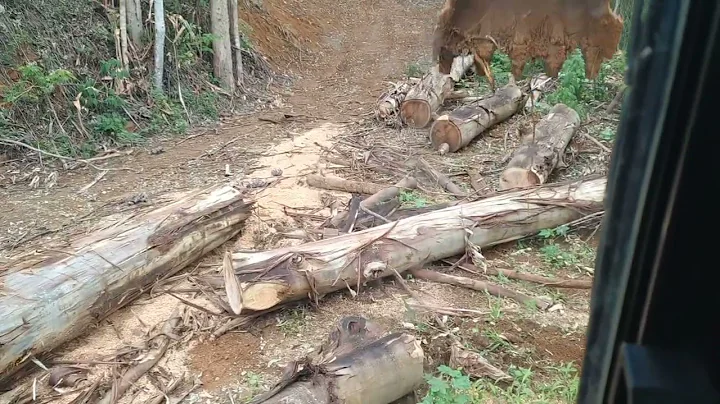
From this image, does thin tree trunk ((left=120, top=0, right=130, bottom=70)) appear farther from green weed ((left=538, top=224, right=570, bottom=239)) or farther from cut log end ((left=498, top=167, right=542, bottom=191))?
green weed ((left=538, top=224, right=570, bottom=239))

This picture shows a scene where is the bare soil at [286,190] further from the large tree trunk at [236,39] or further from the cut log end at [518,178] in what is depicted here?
the large tree trunk at [236,39]

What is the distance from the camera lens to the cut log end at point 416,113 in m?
7.80

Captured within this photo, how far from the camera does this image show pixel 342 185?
605 centimetres

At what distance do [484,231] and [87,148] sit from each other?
4.84 metres

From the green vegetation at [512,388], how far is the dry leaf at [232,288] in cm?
128

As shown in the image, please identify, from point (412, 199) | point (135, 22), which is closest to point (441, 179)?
point (412, 199)

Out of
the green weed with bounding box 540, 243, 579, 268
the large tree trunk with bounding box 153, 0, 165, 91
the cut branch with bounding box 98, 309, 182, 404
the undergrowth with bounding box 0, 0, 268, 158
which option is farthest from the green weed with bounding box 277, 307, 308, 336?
the large tree trunk with bounding box 153, 0, 165, 91

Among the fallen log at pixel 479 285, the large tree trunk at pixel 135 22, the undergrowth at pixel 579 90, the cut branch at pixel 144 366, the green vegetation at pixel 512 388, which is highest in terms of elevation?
the large tree trunk at pixel 135 22

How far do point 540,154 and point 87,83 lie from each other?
555 centimetres

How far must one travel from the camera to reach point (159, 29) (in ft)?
27.3

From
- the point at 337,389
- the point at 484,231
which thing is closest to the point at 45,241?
the point at 337,389

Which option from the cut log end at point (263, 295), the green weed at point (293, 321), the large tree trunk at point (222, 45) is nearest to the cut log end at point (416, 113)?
the large tree trunk at point (222, 45)

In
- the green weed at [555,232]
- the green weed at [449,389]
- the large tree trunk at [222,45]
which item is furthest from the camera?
the large tree trunk at [222,45]

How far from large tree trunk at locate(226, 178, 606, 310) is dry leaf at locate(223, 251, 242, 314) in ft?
0.13
